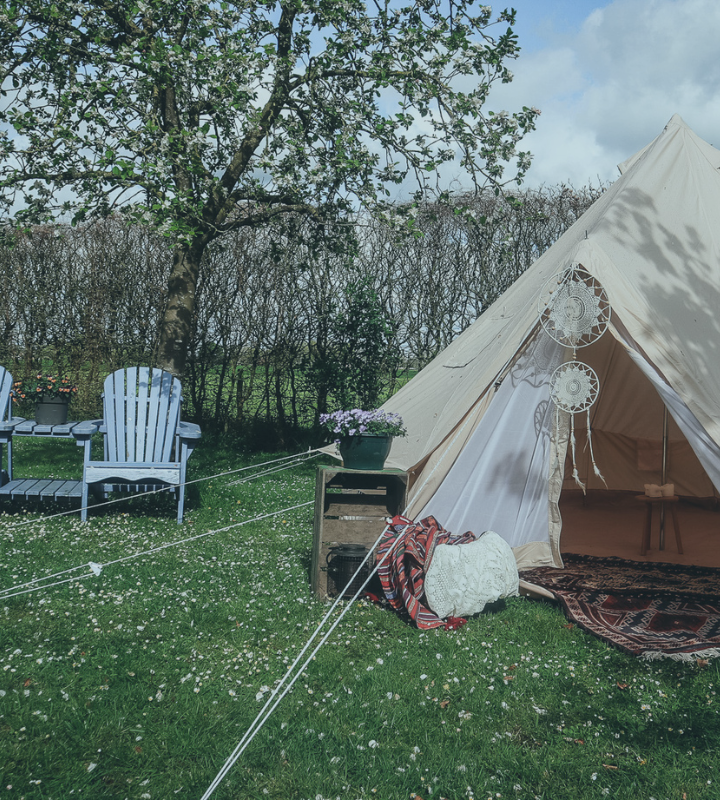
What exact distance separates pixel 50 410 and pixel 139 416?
665mm

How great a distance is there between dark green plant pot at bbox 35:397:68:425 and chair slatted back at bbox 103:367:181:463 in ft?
1.08

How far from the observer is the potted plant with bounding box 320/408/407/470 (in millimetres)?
3604

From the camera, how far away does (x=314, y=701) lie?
101 inches

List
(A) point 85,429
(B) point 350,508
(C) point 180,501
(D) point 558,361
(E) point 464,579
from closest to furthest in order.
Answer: (E) point 464,579
(B) point 350,508
(D) point 558,361
(A) point 85,429
(C) point 180,501

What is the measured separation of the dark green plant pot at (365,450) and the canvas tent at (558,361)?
1.23 feet

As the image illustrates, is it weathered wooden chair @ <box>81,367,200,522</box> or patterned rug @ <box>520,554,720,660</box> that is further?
weathered wooden chair @ <box>81,367,200,522</box>

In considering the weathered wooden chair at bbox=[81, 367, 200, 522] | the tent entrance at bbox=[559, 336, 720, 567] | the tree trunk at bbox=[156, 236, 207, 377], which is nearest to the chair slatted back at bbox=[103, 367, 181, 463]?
the weathered wooden chair at bbox=[81, 367, 200, 522]

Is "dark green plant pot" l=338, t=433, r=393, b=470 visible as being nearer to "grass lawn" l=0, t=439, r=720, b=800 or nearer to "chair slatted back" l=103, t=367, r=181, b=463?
"grass lawn" l=0, t=439, r=720, b=800

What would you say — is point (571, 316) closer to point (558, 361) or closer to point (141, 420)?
point (558, 361)

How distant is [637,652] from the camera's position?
298 cm

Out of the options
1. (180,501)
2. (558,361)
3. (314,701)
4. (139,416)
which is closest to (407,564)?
(314,701)

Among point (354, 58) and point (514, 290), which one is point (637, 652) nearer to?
point (514, 290)

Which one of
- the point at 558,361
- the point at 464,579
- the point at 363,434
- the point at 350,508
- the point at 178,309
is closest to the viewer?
the point at 464,579

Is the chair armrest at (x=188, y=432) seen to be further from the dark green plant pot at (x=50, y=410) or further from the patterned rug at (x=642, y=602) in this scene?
the patterned rug at (x=642, y=602)
